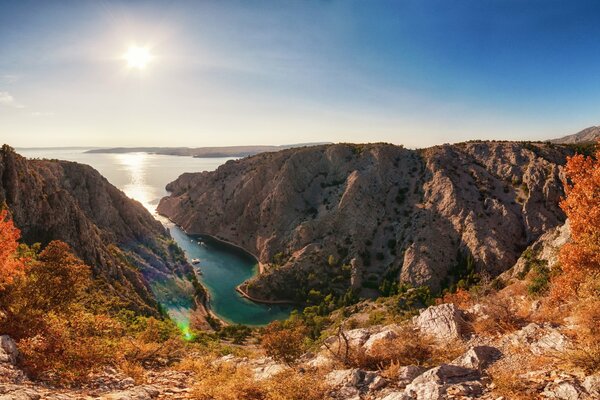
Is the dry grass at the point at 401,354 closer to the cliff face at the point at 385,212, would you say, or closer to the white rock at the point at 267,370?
the white rock at the point at 267,370

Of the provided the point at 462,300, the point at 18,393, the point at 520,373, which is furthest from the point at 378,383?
the point at 462,300

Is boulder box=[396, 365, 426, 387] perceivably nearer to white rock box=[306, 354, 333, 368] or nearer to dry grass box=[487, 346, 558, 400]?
dry grass box=[487, 346, 558, 400]

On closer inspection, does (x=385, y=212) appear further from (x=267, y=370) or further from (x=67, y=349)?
(x=67, y=349)

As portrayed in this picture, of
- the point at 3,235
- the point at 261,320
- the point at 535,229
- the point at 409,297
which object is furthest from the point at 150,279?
the point at 535,229

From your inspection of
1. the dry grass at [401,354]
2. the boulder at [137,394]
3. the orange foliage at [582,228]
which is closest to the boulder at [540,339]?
the dry grass at [401,354]

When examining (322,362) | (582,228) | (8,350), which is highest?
(582,228)
